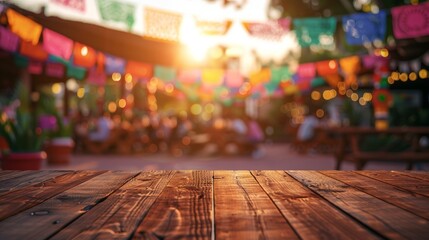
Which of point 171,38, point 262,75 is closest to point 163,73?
point 171,38

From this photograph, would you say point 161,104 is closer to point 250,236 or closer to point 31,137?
point 31,137

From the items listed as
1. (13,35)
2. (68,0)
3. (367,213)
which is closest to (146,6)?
(68,0)

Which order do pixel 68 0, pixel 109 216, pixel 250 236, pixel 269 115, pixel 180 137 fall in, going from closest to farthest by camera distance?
pixel 250 236 < pixel 109 216 < pixel 68 0 < pixel 180 137 < pixel 269 115

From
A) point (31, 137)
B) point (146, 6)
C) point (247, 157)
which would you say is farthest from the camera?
point (247, 157)

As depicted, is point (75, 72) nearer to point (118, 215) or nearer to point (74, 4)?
point (74, 4)

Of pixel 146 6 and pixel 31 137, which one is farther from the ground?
pixel 146 6

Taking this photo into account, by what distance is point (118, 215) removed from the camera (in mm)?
1248

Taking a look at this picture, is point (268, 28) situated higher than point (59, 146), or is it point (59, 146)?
point (268, 28)

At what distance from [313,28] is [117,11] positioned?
4484 mm

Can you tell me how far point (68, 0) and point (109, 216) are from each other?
734cm

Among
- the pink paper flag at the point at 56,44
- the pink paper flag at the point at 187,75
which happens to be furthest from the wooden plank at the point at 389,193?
the pink paper flag at the point at 187,75

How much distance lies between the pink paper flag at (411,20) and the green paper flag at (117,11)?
5.56 m

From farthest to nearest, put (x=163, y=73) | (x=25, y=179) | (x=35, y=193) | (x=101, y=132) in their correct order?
(x=163, y=73) < (x=101, y=132) < (x=25, y=179) < (x=35, y=193)

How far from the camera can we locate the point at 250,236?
3.41 feet
